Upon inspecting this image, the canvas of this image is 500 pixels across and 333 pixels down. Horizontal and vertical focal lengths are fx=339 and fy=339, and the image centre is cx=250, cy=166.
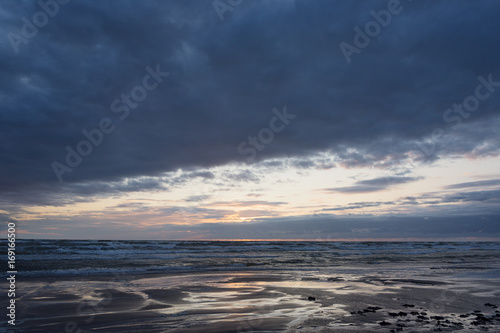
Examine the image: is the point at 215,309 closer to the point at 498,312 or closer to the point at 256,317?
the point at 256,317

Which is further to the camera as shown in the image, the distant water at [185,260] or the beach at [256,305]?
the distant water at [185,260]

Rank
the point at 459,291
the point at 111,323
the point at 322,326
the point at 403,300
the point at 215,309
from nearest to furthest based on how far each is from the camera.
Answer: the point at 322,326 → the point at 111,323 → the point at 215,309 → the point at 403,300 → the point at 459,291

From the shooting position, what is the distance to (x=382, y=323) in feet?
30.2

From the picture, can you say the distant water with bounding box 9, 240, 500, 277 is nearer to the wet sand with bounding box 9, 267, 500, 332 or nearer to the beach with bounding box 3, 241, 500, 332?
the beach with bounding box 3, 241, 500, 332

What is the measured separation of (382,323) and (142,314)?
7.09 m

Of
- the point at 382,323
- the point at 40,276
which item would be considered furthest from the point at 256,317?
the point at 40,276

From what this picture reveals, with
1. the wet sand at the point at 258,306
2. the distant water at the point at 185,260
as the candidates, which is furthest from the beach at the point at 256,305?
the distant water at the point at 185,260

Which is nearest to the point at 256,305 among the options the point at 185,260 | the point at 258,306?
the point at 258,306

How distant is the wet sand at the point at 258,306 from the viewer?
911 cm

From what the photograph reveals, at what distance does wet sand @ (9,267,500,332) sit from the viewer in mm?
9109

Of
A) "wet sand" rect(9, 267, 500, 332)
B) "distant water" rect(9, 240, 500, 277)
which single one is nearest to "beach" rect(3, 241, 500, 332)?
"wet sand" rect(9, 267, 500, 332)

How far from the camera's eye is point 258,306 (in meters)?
11.8

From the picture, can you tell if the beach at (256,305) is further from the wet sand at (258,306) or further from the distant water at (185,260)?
the distant water at (185,260)

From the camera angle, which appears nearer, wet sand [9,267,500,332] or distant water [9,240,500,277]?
wet sand [9,267,500,332]
